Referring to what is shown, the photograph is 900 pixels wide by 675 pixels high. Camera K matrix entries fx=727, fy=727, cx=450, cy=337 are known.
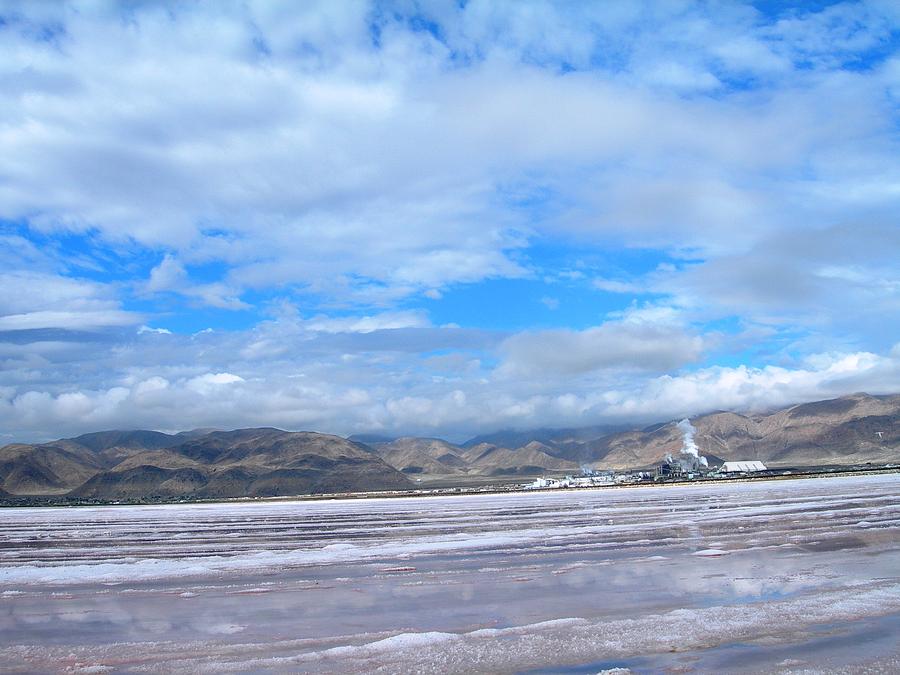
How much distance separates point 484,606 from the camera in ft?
58.4

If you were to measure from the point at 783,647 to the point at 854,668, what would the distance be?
1.47m

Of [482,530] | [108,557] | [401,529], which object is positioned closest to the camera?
[108,557]

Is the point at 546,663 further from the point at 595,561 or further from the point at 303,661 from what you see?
the point at 595,561

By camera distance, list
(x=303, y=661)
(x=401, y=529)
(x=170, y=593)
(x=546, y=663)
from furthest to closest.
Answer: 1. (x=401, y=529)
2. (x=170, y=593)
3. (x=303, y=661)
4. (x=546, y=663)

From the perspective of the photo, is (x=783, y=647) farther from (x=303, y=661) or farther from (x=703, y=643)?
(x=303, y=661)

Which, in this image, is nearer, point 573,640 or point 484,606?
point 573,640

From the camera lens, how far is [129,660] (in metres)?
13.9

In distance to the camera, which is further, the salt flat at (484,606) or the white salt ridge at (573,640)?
the salt flat at (484,606)

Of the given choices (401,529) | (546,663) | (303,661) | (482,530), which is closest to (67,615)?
(303,661)

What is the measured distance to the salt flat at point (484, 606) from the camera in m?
13.0

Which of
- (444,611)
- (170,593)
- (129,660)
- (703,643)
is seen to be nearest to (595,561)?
(444,611)

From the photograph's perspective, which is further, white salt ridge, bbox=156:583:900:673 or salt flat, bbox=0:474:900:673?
salt flat, bbox=0:474:900:673

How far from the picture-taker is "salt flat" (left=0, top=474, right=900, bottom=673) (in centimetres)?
1299

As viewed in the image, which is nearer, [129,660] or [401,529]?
[129,660]
